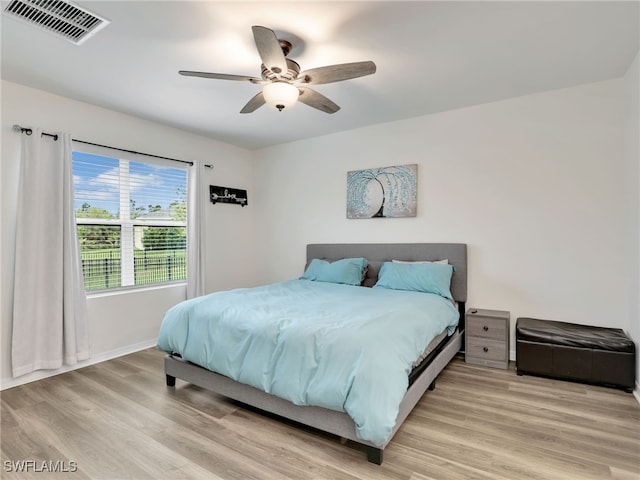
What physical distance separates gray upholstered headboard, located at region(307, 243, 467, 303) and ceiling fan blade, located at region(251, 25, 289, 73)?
97.6 inches

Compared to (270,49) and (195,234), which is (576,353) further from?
(195,234)

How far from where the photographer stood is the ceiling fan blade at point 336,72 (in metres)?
2.19

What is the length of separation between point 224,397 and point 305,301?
3.29 feet

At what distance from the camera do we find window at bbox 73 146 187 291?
11.7ft

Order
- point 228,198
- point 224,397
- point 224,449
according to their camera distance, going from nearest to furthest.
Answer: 1. point 224,449
2. point 224,397
3. point 228,198

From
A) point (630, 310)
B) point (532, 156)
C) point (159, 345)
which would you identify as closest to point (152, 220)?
point (159, 345)

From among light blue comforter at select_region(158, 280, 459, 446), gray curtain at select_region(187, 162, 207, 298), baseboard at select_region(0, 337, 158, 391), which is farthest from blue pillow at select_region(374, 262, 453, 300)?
baseboard at select_region(0, 337, 158, 391)

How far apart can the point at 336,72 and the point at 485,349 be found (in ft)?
9.34

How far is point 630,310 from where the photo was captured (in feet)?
9.48

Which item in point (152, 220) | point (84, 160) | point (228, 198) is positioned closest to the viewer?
point (84, 160)

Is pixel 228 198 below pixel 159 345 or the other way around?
the other way around

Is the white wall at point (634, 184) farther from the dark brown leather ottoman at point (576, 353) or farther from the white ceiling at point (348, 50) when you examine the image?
the white ceiling at point (348, 50)

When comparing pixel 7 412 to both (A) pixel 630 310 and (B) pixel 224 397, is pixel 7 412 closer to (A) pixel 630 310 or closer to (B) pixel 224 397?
(B) pixel 224 397

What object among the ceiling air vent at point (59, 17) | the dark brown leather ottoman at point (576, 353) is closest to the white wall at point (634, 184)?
the dark brown leather ottoman at point (576, 353)
